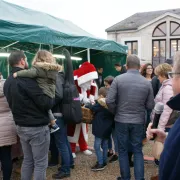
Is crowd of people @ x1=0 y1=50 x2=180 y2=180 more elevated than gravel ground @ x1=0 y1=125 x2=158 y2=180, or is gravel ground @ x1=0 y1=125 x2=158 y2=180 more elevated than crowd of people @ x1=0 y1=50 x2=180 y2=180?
crowd of people @ x1=0 y1=50 x2=180 y2=180

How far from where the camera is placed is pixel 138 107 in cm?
335

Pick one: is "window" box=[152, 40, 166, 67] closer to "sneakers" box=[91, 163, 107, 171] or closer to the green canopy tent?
the green canopy tent

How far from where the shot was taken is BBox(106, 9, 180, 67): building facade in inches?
832

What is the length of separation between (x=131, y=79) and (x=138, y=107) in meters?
0.38

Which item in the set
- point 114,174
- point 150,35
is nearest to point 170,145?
point 114,174

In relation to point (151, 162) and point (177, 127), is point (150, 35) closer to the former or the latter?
point (151, 162)

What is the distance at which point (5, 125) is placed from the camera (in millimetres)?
A: 3182

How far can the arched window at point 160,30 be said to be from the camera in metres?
21.4

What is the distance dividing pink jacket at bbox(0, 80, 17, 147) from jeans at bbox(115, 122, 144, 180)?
136cm

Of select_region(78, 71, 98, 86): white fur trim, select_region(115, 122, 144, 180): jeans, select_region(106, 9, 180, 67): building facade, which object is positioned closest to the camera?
select_region(115, 122, 144, 180): jeans

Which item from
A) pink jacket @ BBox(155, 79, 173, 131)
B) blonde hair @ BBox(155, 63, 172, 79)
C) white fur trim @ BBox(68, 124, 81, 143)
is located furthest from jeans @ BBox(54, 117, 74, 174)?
blonde hair @ BBox(155, 63, 172, 79)

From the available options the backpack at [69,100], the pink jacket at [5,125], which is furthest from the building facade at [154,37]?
the pink jacket at [5,125]

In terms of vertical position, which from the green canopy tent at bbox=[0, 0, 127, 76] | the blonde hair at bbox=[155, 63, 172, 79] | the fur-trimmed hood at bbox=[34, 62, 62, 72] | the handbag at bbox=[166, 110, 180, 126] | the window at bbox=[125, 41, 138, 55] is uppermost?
the window at bbox=[125, 41, 138, 55]

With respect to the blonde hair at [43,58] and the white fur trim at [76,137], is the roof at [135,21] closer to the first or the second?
the white fur trim at [76,137]
